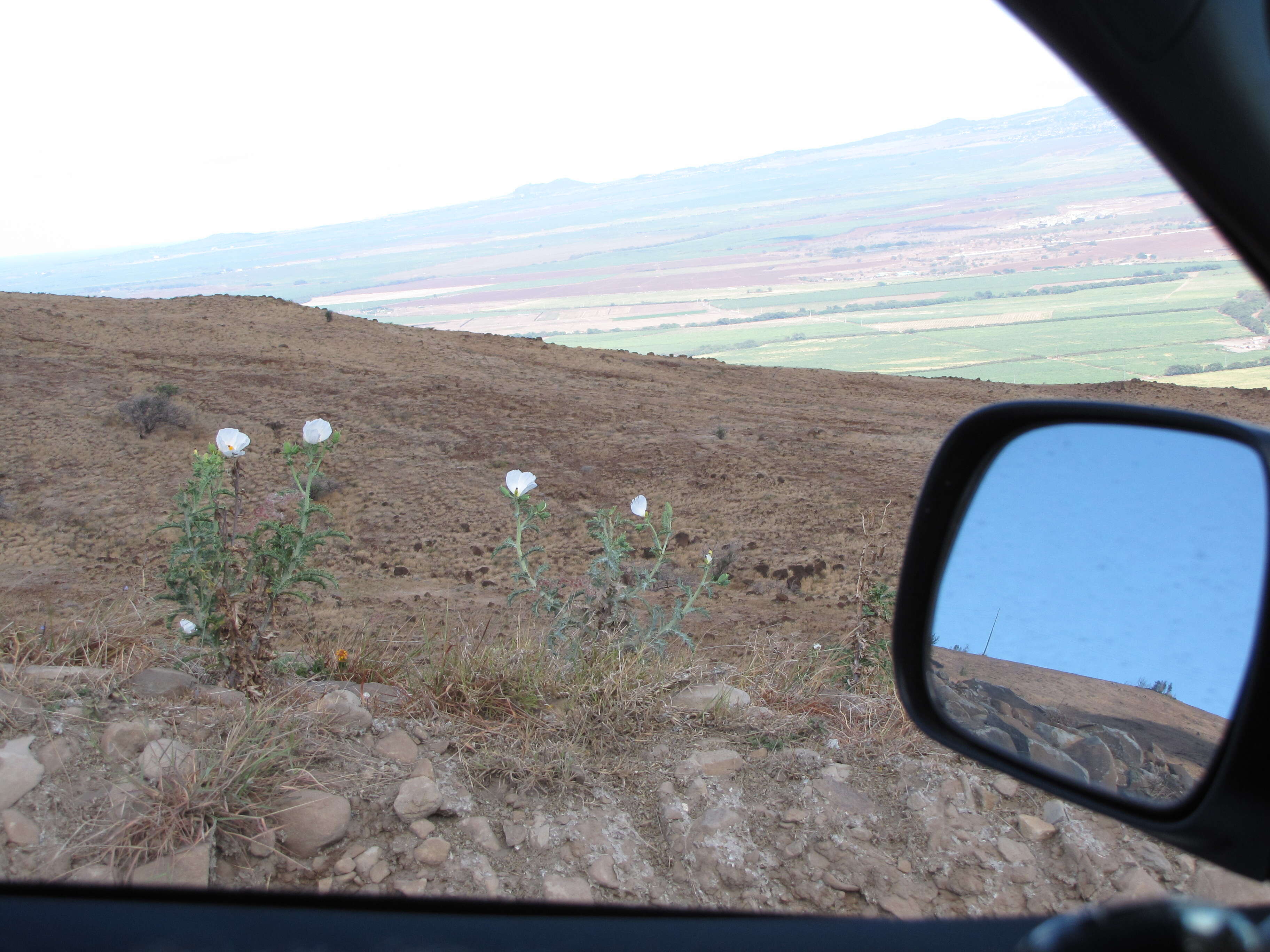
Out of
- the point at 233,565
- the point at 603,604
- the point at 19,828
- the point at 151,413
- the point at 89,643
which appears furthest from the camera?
the point at 151,413

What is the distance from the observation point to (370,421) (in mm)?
13047

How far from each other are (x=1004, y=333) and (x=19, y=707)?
35774mm

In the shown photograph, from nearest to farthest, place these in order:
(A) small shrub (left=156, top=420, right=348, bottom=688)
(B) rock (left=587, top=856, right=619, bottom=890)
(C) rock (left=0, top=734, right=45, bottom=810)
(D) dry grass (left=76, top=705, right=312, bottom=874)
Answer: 1. (D) dry grass (left=76, top=705, right=312, bottom=874)
2. (C) rock (left=0, top=734, right=45, bottom=810)
3. (B) rock (left=587, top=856, right=619, bottom=890)
4. (A) small shrub (left=156, top=420, right=348, bottom=688)

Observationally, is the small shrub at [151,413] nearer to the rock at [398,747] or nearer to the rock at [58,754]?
the rock at [58,754]

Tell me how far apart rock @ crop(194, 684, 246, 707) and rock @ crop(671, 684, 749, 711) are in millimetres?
1448

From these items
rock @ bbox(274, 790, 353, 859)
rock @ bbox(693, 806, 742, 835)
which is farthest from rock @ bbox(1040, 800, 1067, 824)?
rock @ bbox(274, 790, 353, 859)

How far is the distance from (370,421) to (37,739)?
11.0 meters

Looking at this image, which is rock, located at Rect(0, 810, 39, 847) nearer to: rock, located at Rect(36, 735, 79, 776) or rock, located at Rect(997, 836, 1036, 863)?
rock, located at Rect(36, 735, 79, 776)

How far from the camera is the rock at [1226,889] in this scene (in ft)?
6.70

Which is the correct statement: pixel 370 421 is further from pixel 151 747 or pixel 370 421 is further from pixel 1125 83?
pixel 1125 83

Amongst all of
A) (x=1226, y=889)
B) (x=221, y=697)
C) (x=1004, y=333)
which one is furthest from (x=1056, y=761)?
(x=1004, y=333)

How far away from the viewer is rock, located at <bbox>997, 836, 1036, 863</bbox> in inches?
92.4

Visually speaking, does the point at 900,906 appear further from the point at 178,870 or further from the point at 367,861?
the point at 178,870

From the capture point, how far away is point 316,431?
3.17 m
